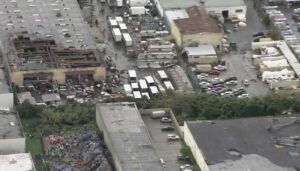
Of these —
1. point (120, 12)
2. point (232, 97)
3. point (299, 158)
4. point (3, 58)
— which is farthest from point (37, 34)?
point (299, 158)

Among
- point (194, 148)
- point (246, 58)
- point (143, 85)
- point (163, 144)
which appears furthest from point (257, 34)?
point (194, 148)

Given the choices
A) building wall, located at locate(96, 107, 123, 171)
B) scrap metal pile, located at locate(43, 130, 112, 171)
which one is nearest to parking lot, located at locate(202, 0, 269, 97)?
building wall, located at locate(96, 107, 123, 171)

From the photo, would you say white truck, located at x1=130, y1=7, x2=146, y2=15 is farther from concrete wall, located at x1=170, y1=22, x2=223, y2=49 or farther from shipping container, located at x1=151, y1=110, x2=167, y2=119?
shipping container, located at x1=151, y1=110, x2=167, y2=119

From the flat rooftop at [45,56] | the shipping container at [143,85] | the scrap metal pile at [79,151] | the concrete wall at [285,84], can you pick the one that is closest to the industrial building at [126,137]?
the scrap metal pile at [79,151]

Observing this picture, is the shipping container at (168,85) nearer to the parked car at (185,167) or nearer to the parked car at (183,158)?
the parked car at (183,158)

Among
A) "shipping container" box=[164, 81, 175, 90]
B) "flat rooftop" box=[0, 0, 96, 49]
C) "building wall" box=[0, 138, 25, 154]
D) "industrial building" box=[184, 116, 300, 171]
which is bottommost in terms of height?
"shipping container" box=[164, 81, 175, 90]

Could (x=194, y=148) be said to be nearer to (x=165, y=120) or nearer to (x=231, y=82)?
(x=165, y=120)
